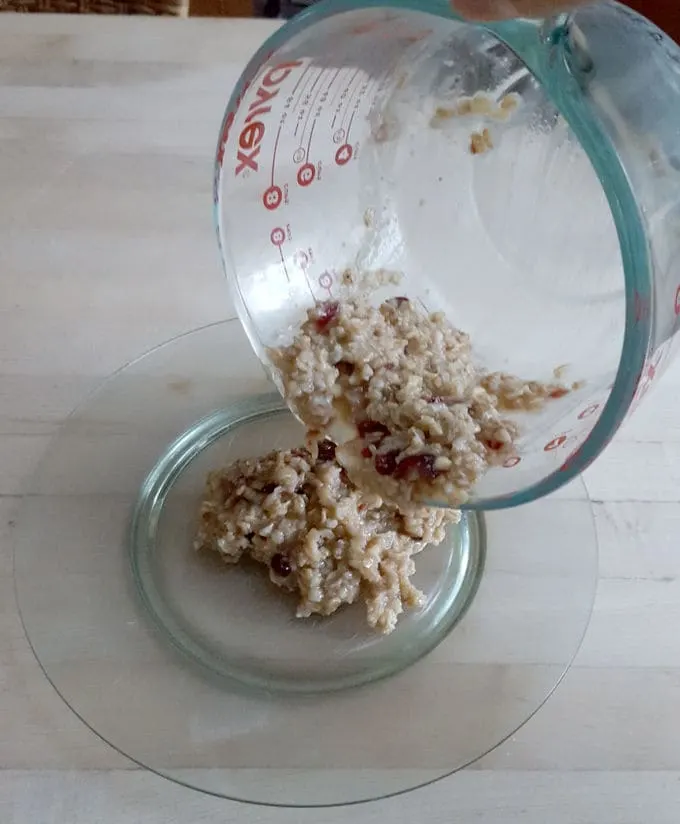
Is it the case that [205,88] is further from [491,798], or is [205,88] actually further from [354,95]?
[491,798]

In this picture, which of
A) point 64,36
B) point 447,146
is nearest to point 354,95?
point 447,146

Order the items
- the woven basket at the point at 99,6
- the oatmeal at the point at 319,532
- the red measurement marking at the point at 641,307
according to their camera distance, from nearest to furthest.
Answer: the red measurement marking at the point at 641,307
the oatmeal at the point at 319,532
the woven basket at the point at 99,6

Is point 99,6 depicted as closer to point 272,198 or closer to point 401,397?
point 272,198

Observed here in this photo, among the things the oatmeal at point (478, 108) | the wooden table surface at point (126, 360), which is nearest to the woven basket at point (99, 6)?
the wooden table surface at point (126, 360)

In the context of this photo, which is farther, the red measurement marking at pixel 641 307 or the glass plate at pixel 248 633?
the glass plate at pixel 248 633

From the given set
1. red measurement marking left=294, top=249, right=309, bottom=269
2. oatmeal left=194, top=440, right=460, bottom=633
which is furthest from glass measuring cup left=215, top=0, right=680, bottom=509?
oatmeal left=194, top=440, right=460, bottom=633

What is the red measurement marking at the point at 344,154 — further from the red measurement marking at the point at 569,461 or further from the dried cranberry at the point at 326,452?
the red measurement marking at the point at 569,461
